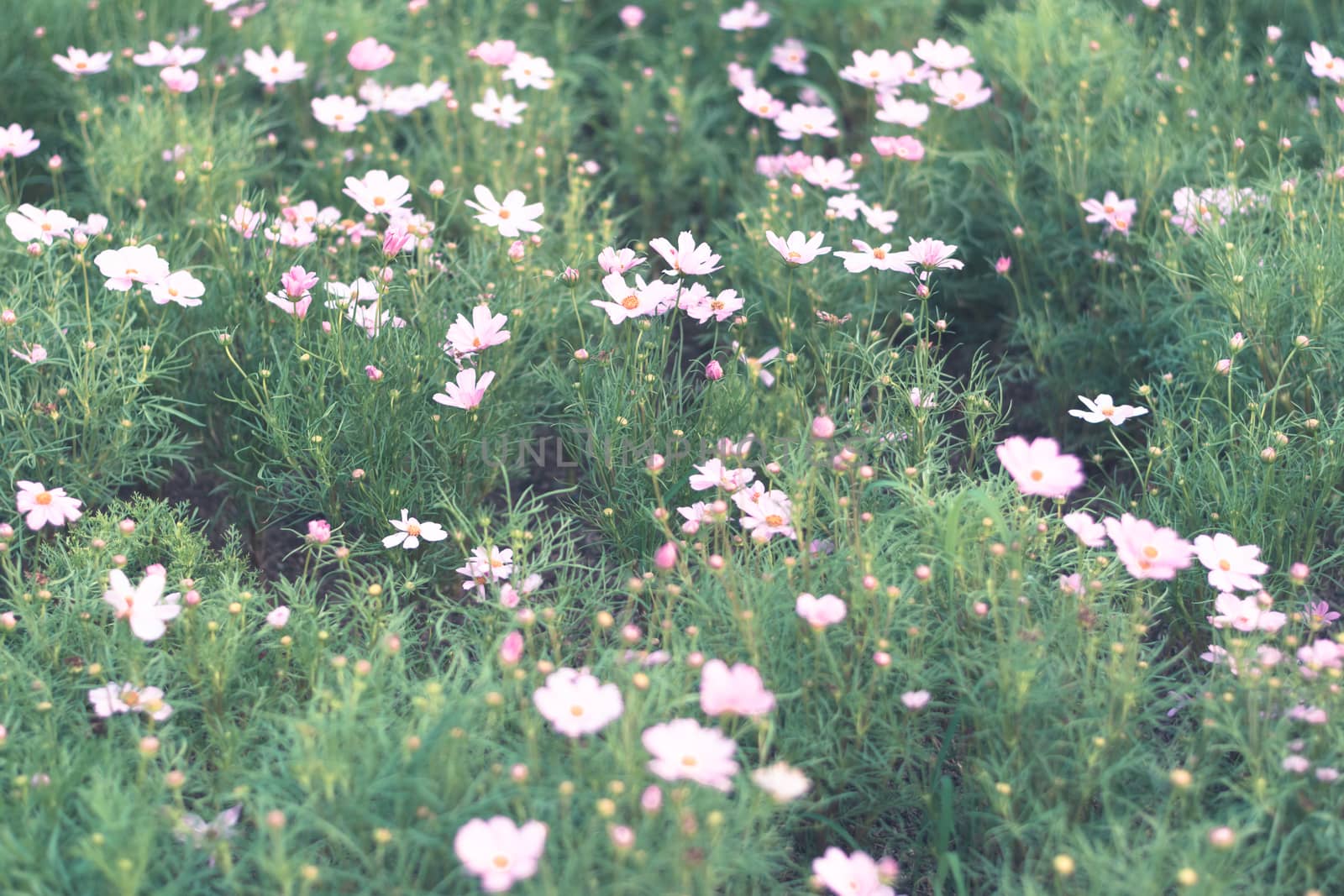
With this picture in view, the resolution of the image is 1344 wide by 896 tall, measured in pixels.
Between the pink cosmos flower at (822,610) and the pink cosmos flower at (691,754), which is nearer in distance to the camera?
the pink cosmos flower at (691,754)

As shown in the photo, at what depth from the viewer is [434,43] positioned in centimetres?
393

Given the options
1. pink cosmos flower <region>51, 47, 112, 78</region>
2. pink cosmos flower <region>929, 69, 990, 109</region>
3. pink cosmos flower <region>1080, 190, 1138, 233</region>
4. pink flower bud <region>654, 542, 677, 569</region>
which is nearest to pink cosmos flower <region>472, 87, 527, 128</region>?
pink cosmos flower <region>51, 47, 112, 78</region>

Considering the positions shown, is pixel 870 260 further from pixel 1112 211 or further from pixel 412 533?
pixel 412 533

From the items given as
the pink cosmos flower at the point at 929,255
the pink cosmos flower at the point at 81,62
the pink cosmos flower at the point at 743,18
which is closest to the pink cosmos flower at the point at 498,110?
the pink cosmos flower at the point at 743,18

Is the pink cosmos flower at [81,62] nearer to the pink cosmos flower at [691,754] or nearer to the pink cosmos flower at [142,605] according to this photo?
the pink cosmos flower at [142,605]

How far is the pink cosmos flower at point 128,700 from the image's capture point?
1949 millimetres

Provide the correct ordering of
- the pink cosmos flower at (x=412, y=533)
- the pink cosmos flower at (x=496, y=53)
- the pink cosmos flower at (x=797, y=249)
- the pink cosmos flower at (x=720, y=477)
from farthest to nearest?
1. the pink cosmos flower at (x=496, y=53)
2. the pink cosmos flower at (x=797, y=249)
3. the pink cosmos flower at (x=412, y=533)
4. the pink cosmos flower at (x=720, y=477)

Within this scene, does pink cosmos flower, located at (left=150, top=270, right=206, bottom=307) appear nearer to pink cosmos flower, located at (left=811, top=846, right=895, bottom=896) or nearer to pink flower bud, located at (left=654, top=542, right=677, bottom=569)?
pink flower bud, located at (left=654, top=542, right=677, bottom=569)

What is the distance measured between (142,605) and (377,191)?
1.12 metres

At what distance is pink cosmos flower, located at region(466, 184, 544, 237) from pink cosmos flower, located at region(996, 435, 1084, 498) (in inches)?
46.9

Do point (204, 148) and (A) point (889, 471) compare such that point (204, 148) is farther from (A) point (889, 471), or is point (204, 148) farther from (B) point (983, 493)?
(B) point (983, 493)

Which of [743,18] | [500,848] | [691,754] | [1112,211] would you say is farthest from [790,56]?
[500,848]

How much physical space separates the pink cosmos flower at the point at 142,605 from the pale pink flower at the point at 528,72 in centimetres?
181

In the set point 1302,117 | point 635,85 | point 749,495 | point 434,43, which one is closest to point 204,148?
point 434,43
